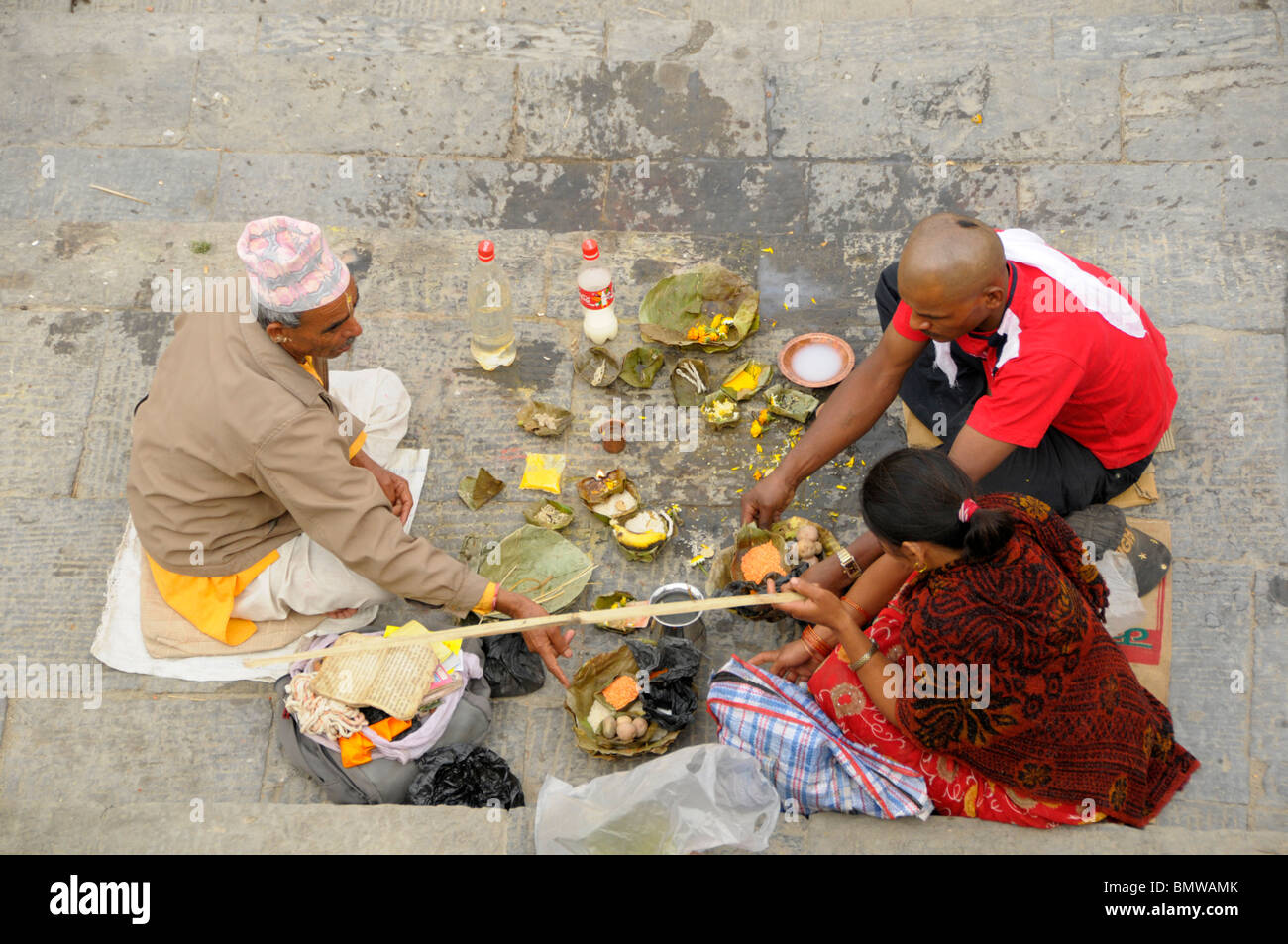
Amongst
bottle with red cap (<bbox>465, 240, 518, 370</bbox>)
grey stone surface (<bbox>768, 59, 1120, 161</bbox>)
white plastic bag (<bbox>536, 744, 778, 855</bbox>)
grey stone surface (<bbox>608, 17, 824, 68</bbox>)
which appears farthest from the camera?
grey stone surface (<bbox>608, 17, 824, 68</bbox>)

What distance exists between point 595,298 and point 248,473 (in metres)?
1.85

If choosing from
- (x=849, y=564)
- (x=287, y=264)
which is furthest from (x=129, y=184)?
(x=849, y=564)

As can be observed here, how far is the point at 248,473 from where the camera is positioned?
137 inches

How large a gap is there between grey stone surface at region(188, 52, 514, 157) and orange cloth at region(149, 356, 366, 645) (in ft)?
8.25

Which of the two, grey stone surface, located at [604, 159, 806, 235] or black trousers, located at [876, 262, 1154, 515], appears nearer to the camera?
black trousers, located at [876, 262, 1154, 515]

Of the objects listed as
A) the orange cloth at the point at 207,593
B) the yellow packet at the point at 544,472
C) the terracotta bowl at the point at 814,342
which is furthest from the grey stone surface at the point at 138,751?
the terracotta bowl at the point at 814,342

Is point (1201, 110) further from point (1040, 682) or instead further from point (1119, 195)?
point (1040, 682)

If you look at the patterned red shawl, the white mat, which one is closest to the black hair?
the patterned red shawl

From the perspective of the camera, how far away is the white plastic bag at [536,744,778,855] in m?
3.27

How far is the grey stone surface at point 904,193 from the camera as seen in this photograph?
527 cm

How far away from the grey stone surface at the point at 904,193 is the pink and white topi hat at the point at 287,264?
2788 millimetres

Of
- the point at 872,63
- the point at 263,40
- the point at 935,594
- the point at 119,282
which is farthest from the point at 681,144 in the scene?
the point at 935,594

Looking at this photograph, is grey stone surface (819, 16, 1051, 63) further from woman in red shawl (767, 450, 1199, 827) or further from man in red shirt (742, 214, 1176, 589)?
woman in red shawl (767, 450, 1199, 827)

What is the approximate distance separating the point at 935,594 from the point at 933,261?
43.7 inches
